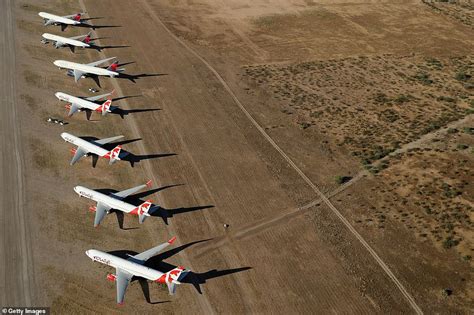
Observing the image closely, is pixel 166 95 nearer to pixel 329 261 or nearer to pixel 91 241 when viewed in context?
pixel 91 241

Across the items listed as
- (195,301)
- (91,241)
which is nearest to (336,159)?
(195,301)

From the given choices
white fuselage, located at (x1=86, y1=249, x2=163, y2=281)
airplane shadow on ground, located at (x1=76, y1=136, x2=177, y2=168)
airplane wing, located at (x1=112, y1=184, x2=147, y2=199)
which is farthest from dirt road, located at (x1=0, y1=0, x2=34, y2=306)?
airplane wing, located at (x1=112, y1=184, x2=147, y2=199)

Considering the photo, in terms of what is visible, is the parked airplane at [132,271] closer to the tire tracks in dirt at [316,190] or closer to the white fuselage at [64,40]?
the tire tracks in dirt at [316,190]

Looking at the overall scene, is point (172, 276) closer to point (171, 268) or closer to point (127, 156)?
point (171, 268)

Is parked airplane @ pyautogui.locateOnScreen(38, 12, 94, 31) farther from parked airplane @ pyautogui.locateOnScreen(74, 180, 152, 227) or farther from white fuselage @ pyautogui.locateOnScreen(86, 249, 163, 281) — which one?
white fuselage @ pyautogui.locateOnScreen(86, 249, 163, 281)

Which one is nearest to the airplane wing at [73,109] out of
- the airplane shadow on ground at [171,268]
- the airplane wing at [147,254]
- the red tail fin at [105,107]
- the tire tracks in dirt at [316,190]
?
the red tail fin at [105,107]

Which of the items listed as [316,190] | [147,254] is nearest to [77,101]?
[147,254]
